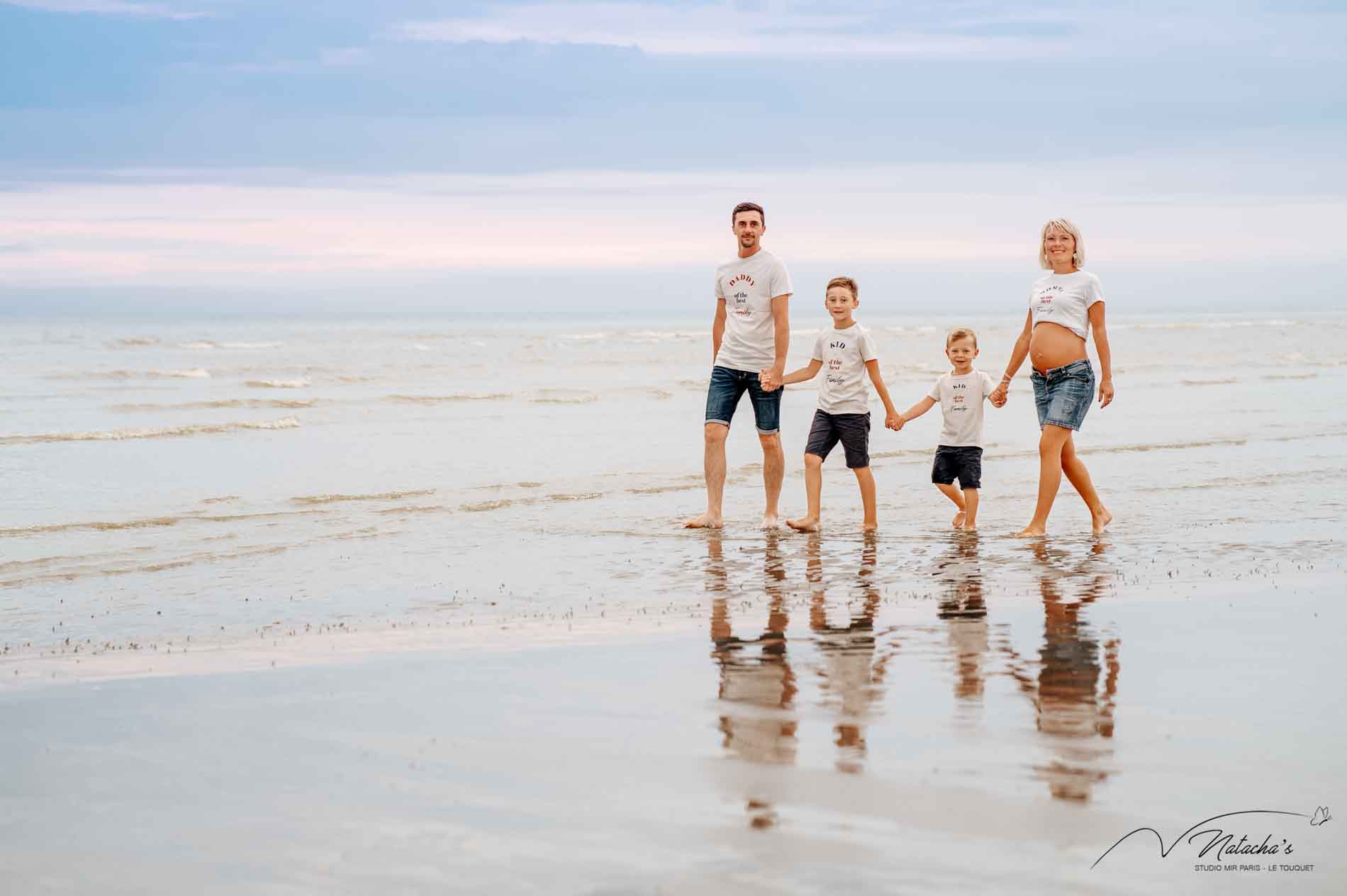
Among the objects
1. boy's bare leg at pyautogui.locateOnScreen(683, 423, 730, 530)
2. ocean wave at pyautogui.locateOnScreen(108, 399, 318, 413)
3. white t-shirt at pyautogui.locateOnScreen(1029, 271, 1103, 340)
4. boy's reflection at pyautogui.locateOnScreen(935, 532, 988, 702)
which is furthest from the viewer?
ocean wave at pyautogui.locateOnScreen(108, 399, 318, 413)

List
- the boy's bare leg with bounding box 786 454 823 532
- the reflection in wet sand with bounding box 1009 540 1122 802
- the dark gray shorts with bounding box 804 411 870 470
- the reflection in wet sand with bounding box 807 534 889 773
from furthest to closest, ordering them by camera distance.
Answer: the boy's bare leg with bounding box 786 454 823 532
the dark gray shorts with bounding box 804 411 870 470
the reflection in wet sand with bounding box 807 534 889 773
the reflection in wet sand with bounding box 1009 540 1122 802

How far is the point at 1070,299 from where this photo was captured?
8859 millimetres

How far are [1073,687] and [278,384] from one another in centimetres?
2692

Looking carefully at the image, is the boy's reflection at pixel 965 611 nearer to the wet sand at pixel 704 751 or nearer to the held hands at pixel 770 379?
the wet sand at pixel 704 751

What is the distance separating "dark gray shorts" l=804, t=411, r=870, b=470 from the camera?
9539mm

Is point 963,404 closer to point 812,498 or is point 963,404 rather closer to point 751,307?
point 812,498

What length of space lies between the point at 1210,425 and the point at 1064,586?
12.0 meters

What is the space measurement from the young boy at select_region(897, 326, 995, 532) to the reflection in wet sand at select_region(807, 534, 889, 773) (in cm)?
219

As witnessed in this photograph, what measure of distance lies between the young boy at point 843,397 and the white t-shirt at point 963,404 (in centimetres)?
48

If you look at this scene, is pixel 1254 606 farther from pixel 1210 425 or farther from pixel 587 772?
pixel 1210 425

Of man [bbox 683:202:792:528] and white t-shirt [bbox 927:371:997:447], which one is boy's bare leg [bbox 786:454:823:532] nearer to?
man [bbox 683:202:792:528]

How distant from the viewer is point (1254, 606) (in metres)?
6.57

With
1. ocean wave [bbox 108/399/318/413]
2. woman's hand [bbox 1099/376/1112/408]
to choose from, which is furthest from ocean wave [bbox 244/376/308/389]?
woman's hand [bbox 1099/376/1112/408]

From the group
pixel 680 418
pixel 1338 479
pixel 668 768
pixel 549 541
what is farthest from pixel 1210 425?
pixel 668 768
